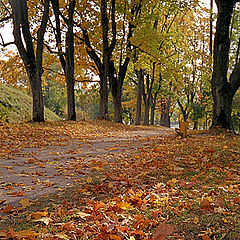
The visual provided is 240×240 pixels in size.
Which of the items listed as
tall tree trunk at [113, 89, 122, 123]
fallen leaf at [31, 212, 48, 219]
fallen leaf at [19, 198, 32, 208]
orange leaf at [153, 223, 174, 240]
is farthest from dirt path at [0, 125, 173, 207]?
tall tree trunk at [113, 89, 122, 123]

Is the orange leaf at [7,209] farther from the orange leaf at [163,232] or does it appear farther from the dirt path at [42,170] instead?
the orange leaf at [163,232]

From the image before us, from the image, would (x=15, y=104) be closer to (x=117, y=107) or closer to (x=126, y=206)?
(x=117, y=107)

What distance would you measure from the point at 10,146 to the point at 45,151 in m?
1.15

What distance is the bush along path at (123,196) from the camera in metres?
2.17

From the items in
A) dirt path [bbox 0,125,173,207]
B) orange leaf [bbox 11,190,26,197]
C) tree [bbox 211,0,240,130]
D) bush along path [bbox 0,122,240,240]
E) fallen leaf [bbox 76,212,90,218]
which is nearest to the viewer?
bush along path [bbox 0,122,240,240]

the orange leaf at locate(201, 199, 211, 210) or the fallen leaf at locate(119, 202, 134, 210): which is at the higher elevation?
the orange leaf at locate(201, 199, 211, 210)

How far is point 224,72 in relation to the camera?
31.1 feet

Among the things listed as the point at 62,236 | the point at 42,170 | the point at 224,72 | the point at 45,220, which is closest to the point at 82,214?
the point at 45,220

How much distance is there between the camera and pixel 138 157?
5.79 meters

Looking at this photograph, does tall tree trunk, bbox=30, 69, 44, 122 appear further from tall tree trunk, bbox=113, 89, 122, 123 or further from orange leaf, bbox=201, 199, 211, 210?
orange leaf, bbox=201, 199, 211, 210

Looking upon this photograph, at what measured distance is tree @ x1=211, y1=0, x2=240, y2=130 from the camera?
30.7 feet

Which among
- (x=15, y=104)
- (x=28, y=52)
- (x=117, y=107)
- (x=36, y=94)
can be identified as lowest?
(x=117, y=107)

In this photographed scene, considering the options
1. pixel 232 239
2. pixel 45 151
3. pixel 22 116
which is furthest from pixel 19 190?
pixel 22 116

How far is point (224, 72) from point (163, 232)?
8631mm
